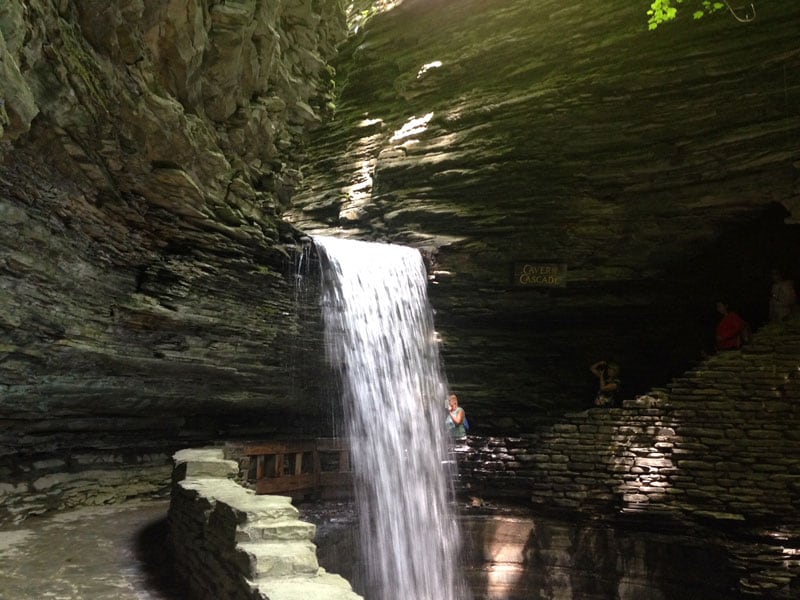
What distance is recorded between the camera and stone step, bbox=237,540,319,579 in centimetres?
360

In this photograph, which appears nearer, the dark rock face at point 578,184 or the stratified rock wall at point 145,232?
the stratified rock wall at point 145,232

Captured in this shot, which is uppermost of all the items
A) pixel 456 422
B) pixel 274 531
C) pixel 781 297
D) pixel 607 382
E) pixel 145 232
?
pixel 145 232

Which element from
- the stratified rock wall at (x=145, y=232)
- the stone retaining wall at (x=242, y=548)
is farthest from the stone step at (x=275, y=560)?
the stratified rock wall at (x=145, y=232)

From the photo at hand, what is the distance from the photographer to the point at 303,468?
33.2 feet

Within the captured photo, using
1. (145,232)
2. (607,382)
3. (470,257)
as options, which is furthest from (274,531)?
(607,382)

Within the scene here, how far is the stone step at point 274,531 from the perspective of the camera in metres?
3.93

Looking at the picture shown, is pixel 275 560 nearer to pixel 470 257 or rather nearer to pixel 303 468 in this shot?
pixel 303 468

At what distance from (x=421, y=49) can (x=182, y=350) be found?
976cm

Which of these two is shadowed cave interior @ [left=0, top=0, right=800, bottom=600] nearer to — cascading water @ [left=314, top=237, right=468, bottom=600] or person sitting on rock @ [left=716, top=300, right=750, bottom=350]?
cascading water @ [left=314, top=237, right=468, bottom=600]

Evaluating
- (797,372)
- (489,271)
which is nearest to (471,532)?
(489,271)

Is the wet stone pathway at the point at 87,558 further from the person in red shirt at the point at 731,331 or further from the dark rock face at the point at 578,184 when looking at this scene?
the person in red shirt at the point at 731,331

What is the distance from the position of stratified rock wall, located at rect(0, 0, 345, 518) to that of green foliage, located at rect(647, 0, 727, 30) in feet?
20.9

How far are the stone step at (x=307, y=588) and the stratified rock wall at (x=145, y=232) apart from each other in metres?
4.10

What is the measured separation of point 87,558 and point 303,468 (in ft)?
16.8
